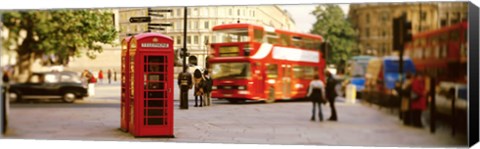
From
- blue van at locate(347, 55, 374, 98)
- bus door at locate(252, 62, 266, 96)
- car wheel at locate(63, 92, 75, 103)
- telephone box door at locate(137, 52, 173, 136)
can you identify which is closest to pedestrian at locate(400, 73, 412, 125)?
blue van at locate(347, 55, 374, 98)

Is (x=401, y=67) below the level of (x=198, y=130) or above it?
above

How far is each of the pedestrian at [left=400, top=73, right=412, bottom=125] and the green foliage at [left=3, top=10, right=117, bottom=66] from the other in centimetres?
436

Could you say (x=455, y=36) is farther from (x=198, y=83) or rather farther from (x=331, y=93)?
(x=198, y=83)

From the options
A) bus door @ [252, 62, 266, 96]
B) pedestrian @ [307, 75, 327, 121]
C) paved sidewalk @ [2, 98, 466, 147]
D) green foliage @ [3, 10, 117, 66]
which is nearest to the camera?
paved sidewalk @ [2, 98, 466, 147]

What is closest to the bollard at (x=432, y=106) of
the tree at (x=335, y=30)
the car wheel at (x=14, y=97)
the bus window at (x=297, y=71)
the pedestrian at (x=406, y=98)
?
the pedestrian at (x=406, y=98)

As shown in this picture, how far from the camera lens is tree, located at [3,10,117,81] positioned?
516 inches

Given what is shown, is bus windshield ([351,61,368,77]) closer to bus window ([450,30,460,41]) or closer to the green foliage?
bus window ([450,30,460,41])

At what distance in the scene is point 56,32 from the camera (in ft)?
43.2

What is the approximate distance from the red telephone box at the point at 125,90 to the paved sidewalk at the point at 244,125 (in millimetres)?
125

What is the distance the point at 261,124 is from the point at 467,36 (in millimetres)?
3070

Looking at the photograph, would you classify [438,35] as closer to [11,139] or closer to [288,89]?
[288,89]

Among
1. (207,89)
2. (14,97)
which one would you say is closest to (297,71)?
(207,89)

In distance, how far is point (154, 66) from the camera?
39.9 ft

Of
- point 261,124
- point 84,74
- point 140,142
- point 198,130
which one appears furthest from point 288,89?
point 84,74
